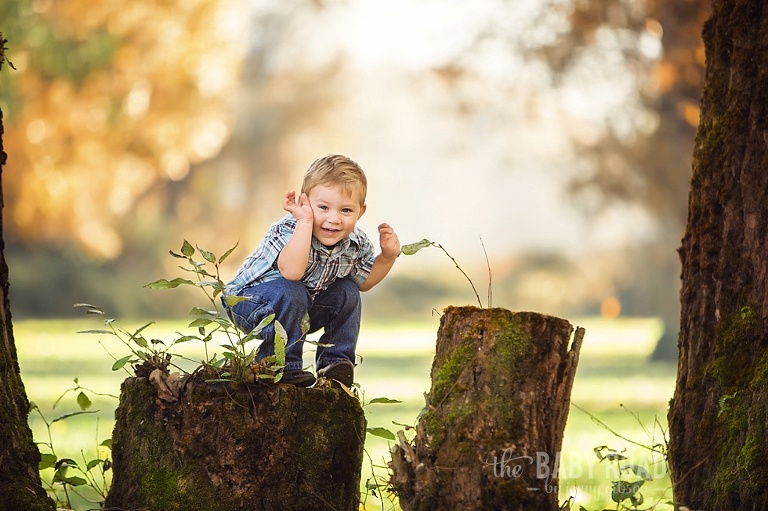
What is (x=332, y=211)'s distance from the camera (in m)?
3.51

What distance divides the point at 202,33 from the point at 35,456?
60.1ft

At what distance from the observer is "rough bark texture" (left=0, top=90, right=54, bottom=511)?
113 inches

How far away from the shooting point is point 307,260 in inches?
138

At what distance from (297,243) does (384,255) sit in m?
0.45

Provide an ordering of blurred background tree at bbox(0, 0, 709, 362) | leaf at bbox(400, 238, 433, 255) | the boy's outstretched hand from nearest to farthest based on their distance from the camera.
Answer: leaf at bbox(400, 238, 433, 255) < the boy's outstretched hand < blurred background tree at bbox(0, 0, 709, 362)

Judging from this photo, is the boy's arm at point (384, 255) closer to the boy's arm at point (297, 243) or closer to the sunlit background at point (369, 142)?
the boy's arm at point (297, 243)

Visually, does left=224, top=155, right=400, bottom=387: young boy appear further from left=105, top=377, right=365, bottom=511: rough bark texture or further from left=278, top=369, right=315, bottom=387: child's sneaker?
left=105, top=377, right=365, bottom=511: rough bark texture

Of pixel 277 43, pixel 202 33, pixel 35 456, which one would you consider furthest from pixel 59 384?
pixel 277 43

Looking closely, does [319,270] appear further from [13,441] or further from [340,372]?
[13,441]

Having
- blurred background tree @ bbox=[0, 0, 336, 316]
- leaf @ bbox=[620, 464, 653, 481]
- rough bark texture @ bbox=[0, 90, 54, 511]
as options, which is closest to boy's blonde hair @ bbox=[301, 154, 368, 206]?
rough bark texture @ bbox=[0, 90, 54, 511]

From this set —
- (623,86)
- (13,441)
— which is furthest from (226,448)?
(623,86)

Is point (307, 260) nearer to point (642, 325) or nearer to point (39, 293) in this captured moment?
point (39, 293)

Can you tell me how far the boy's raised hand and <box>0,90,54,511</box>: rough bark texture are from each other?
995 millimetres

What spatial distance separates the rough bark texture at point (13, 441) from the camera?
2.87 m
